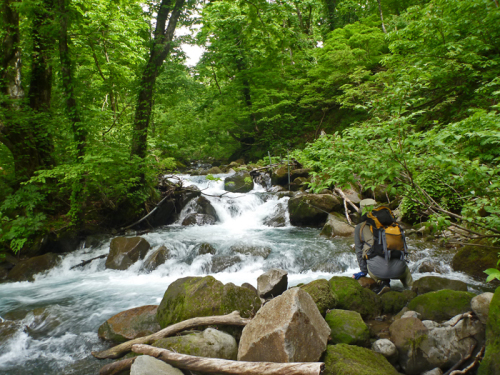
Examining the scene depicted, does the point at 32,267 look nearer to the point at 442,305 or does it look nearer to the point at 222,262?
the point at 222,262

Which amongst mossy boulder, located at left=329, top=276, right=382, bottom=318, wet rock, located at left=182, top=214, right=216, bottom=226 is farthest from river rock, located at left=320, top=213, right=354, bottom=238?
wet rock, located at left=182, top=214, right=216, bottom=226

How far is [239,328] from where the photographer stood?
3.56 meters

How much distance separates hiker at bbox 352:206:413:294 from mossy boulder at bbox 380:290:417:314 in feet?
0.88

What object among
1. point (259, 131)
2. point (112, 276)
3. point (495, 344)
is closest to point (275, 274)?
point (495, 344)

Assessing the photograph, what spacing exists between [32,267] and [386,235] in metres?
Result: 8.64

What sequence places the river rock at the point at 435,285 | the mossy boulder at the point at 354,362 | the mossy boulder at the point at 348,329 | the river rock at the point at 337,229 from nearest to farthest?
the mossy boulder at the point at 354,362 → the mossy boulder at the point at 348,329 → the river rock at the point at 435,285 → the river rock at the point at 337,229

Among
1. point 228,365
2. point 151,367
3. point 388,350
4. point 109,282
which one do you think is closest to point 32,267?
point 109,282

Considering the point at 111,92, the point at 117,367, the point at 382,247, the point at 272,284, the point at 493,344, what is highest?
the point at 111,92

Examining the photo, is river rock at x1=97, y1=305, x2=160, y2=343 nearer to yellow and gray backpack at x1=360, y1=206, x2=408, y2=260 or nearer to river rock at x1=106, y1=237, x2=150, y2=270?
river rock at x1=106, y1=237, x2=150, y2=270

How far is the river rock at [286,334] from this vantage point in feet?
8.77

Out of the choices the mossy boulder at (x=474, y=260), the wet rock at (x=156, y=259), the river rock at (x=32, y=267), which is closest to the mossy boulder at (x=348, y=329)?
the mossy boulder at (x=474, y=260)

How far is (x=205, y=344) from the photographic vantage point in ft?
10.2

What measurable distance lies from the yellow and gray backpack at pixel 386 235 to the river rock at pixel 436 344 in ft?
4.46

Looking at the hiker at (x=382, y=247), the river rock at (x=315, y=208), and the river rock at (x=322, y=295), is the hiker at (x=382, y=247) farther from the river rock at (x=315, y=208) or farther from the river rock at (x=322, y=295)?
A: the river rock at (x=315, y=208)
